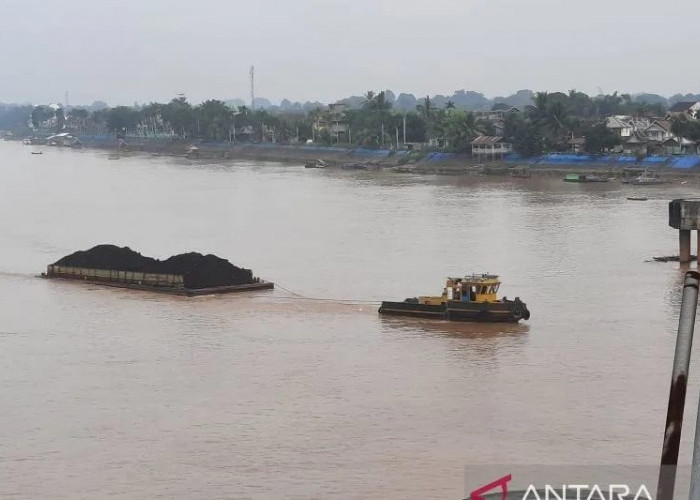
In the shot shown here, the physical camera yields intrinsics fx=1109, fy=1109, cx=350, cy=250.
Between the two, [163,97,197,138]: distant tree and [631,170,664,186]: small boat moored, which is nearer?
[631,170,664,186]: small boat moored

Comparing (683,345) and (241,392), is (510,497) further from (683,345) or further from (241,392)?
(241,392)

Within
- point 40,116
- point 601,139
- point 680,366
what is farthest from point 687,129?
point 40,116

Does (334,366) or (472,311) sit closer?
(334,366)

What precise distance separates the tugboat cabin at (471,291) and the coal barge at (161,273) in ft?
17.0

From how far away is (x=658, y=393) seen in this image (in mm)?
14906

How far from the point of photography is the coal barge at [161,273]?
23828 mm

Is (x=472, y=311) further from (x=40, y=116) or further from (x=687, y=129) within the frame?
(x=40, y=116)

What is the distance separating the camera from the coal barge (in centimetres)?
2383

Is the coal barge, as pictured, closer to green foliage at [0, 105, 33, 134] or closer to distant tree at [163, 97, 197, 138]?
distant tree at [163, 97, 197, 138]

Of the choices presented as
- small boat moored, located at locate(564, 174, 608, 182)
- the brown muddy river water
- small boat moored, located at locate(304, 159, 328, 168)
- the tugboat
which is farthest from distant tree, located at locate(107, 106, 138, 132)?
the tugboat

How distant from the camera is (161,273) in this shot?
2448cm

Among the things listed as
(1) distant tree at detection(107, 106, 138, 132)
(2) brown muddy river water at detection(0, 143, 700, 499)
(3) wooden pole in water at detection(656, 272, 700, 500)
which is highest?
(1) distant tree at detection(107, 106, 138, 132)

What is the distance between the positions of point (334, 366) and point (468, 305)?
153 inches

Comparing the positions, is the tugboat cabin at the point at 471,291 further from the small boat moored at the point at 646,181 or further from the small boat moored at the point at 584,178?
the small boat moored at the point at 584,178
